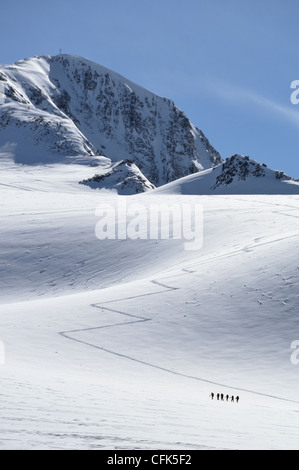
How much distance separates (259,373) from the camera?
67.1ft

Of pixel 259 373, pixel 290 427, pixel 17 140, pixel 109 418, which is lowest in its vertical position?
pixel 259 373

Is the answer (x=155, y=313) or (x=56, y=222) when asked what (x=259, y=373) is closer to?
(x=155, y=313)

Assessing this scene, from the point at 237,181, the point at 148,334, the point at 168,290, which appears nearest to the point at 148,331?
the point at 148,334

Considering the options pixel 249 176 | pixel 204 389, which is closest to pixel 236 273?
pixel 204 389

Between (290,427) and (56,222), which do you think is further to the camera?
(56,222)

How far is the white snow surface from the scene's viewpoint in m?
9.70

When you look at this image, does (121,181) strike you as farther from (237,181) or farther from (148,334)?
(148,334)

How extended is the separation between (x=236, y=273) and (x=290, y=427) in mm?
17700

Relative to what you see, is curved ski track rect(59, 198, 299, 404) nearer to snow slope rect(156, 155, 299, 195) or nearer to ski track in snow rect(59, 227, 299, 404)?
ski track in snow rect(59, 227, 299, 404)

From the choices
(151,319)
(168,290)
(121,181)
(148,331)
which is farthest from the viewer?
(121,181)

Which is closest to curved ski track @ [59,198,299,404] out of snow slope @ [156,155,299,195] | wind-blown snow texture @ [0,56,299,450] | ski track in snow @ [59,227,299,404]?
ski track in snow @ [59,227,299,404]

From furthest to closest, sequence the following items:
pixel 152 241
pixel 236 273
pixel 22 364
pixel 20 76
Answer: pixel 20 76
pixel 152 241
pixel 236 273
pixel 22 364

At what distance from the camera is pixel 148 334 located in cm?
2381

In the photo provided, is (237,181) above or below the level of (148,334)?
above
